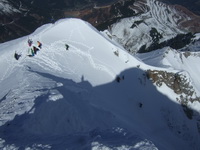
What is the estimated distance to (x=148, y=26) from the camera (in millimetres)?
132625

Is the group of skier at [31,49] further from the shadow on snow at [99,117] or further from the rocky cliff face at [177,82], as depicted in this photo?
the rocky cliff face at [177,82]

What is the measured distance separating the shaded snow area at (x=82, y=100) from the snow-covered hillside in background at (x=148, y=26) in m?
54.9

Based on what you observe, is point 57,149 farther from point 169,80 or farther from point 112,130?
point 169,80

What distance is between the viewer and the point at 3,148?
16141 mm

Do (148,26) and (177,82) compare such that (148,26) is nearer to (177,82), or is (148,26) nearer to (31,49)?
(177,82)

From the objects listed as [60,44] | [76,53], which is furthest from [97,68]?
[60,44]

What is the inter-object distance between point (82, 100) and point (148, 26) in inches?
4256

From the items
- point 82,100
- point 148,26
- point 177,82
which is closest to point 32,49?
point 82,100

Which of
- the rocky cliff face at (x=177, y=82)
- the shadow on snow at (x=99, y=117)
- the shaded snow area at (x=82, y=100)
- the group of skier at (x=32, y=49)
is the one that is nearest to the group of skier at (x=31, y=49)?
the group of skier at (x=32, y=49)

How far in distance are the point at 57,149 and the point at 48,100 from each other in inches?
273

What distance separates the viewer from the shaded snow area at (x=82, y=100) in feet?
61.8

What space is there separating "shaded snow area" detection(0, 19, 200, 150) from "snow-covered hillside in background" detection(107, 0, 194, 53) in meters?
54.9

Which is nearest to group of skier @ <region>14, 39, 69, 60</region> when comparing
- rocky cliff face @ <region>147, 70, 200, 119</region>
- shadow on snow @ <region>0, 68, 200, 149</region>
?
shadow on snow @ <region>0, 68, 200, 149</region>

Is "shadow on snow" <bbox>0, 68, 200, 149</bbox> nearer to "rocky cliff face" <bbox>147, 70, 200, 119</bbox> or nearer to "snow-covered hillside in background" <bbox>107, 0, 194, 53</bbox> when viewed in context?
"rocky cliff face" <bbox>147, 70, 200, 119</bbox>
